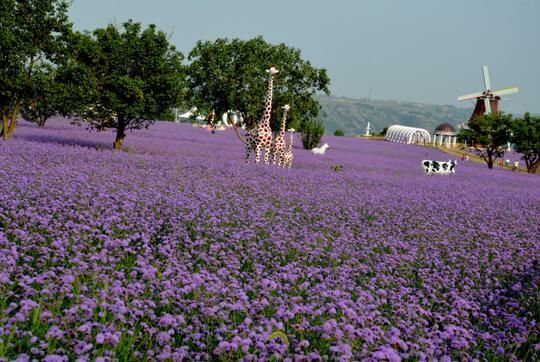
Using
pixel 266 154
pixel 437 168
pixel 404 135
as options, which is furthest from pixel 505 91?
pixel 266 154

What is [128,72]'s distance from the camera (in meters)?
19.9

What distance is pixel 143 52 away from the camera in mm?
19469

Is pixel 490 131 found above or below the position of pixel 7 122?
above

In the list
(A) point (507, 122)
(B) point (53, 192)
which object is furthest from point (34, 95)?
(A) point (507, 122)

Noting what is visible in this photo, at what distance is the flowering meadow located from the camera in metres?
3.85

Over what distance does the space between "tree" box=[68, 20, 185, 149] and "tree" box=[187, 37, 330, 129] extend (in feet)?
13.7

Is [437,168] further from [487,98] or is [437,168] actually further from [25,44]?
[487,98]

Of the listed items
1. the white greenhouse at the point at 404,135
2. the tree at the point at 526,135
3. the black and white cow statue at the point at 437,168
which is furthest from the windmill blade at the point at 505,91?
the black and white cow statue at the point at 437,168

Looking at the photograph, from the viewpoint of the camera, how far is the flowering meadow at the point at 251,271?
12.6ft

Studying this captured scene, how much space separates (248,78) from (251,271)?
18.2m

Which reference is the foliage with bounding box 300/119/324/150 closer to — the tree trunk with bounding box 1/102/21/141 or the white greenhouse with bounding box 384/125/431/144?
the tree trunk with bounding box 1/102/21/141

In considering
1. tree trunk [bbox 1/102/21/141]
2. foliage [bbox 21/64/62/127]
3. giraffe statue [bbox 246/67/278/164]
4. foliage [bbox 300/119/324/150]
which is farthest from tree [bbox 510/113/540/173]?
tree trunk [bbox 1/102/21/141]

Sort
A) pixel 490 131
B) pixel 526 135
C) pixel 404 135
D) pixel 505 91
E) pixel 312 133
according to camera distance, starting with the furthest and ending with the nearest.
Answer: pixel 404 135
pixel 505 91
pixel 312 133
pixel 490 131
pixel 526 135

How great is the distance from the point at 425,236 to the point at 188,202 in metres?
3.37
